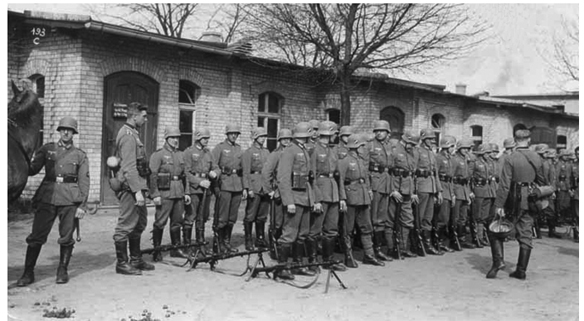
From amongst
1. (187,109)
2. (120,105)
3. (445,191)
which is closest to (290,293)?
(445,191)

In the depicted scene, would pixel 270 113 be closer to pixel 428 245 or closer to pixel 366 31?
pixel 366 31

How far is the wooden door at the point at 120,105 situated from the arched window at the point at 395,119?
8.25 m

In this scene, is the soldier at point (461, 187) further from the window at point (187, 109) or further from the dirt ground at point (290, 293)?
the window at point (187, 109)

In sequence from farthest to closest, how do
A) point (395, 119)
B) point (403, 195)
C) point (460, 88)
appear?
point (460, 88) → point (395, 119) → point (403, 195)

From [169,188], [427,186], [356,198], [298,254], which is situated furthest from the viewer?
[427,186]

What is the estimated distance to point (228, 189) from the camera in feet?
31.8

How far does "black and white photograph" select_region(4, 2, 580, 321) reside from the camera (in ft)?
21.7

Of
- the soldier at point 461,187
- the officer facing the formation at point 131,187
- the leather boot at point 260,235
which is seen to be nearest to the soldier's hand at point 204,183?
the leather boot at point 260,235

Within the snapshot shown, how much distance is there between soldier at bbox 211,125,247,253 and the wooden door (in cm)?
366

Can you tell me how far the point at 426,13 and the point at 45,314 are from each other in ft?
38.7

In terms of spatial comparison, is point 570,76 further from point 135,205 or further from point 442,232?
point 135,205

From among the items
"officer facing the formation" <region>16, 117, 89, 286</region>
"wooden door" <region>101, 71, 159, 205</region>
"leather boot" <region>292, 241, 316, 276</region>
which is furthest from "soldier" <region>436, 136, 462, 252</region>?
"wooden door" <region>101, 71, 159, 205</region>

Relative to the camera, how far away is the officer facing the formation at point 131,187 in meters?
7.41

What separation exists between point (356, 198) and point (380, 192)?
0.75 metres
